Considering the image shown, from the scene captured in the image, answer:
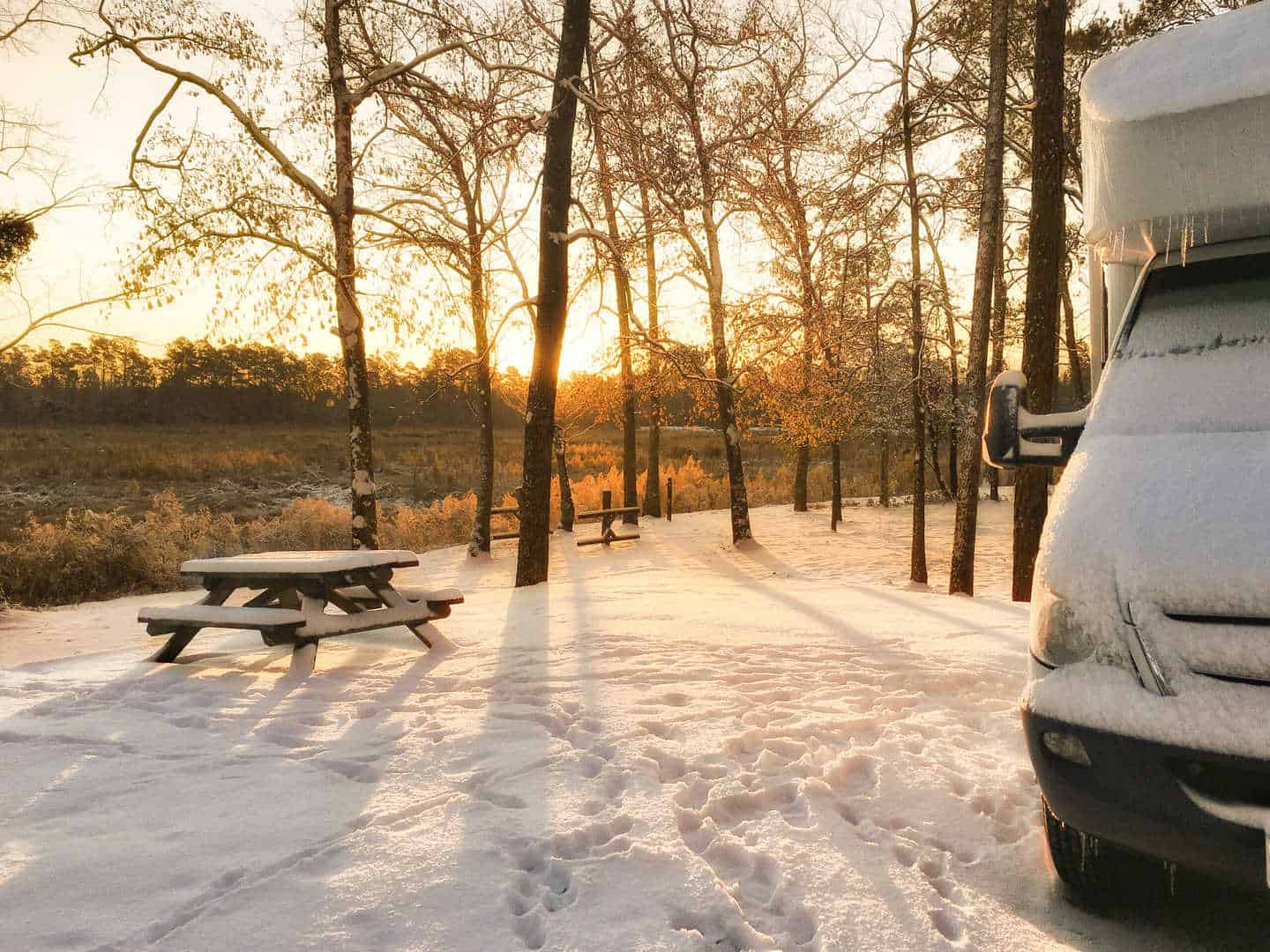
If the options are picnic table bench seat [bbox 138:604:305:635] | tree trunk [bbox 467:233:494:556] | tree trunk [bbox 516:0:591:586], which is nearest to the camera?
picnic table bench seat [bbox 138:604:305:635]

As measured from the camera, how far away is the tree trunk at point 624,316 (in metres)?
11.4

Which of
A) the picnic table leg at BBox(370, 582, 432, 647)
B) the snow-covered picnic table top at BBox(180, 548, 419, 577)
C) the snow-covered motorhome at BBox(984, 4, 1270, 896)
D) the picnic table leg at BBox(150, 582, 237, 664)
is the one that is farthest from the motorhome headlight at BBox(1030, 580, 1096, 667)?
the picnic table leg at BBox(150, 582, 237, 664)

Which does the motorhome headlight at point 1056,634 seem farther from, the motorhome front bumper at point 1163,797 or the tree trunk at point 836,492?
the tree trunk at point 836,492

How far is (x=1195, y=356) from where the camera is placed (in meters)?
2.90

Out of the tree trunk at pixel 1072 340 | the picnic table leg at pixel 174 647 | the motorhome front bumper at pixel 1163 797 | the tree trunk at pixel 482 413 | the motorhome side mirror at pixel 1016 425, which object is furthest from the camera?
the tree trunk at pixel 1072 340

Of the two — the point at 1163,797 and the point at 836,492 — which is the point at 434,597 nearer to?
the point at 1163,797

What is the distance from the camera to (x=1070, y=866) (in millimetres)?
2539

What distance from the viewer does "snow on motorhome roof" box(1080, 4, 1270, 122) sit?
2.94 metres

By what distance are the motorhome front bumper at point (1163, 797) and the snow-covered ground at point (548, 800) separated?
22.1 inches

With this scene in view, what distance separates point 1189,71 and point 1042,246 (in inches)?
276

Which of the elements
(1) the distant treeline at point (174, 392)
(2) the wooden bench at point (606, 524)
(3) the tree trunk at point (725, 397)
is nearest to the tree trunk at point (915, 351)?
(3) the tree trunk at point (725, 397)

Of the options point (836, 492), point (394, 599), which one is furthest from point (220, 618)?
point (836, 492)

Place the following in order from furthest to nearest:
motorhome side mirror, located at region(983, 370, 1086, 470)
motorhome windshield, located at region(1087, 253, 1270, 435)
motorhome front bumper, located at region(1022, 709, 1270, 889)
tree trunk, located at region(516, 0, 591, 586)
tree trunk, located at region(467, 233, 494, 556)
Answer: tree trunk, located at region(467, 233, 494, 556) → tree trunk, located at region(516, 0, 591, 586) → motorhome side mirror, located at region(983, 370, 1086, 470) → motorhome windshield, located at region(1087, 253, 1270, 435) → motorhome front bumper, located at region(1022, 709, 1270, 889)

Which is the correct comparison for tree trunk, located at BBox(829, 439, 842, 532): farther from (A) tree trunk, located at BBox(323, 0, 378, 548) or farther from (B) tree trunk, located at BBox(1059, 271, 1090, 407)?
(A) tree trunk, located at BBox(323, 0, 378, 548)
